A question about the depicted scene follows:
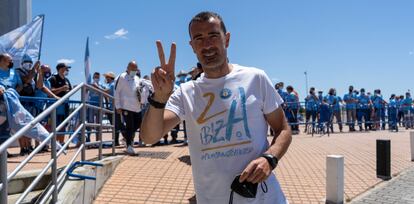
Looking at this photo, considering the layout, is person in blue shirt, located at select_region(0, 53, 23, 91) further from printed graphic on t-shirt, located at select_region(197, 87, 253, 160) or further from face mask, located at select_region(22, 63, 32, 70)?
printed graphic on t-shirt, located at select_region(197, 87, 253, 160)

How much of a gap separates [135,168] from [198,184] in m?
4.70

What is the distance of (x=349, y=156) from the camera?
31.4 feet

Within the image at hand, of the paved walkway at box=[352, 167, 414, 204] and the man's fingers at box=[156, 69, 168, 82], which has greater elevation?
the man's fingers at box=[156, 69, 168, 82]

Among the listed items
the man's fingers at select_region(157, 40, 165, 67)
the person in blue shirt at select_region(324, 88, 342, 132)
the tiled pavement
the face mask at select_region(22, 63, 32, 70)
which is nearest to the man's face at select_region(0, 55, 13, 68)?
the face mask at select_region(22, 63, 32, 70)

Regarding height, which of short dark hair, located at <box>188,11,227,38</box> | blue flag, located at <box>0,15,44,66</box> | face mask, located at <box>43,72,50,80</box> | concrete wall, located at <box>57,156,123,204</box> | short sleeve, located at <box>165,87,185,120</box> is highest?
blue flag, located at <box>0,15,44,66</box>

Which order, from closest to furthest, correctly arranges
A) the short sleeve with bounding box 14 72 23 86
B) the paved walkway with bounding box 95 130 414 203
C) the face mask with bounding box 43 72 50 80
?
1. the paved walkway with bounding box 95 130 414 203
2. the short sleeve with bounding box 14 72 23 86
3. the face mask with bounding box 43 72 50 80

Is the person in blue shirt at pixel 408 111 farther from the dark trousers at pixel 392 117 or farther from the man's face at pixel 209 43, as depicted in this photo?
the man's face at pixel 209 43

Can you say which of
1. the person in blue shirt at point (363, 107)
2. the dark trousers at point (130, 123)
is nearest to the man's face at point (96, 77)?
the dark trousers at point (130, 123)

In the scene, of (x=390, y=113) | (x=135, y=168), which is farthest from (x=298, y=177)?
(x=390, y=113)

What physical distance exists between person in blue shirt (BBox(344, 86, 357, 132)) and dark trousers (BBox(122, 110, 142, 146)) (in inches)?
493

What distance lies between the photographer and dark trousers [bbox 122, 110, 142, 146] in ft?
26.1

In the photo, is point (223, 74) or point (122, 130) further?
point (122, 130)

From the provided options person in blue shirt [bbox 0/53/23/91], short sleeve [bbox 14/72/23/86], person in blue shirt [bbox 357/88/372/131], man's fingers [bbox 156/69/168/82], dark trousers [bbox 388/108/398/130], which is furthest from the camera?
dark trousers [bbox 388/108/398/130]

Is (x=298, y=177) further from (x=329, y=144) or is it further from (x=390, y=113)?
(x=390, y=113)
